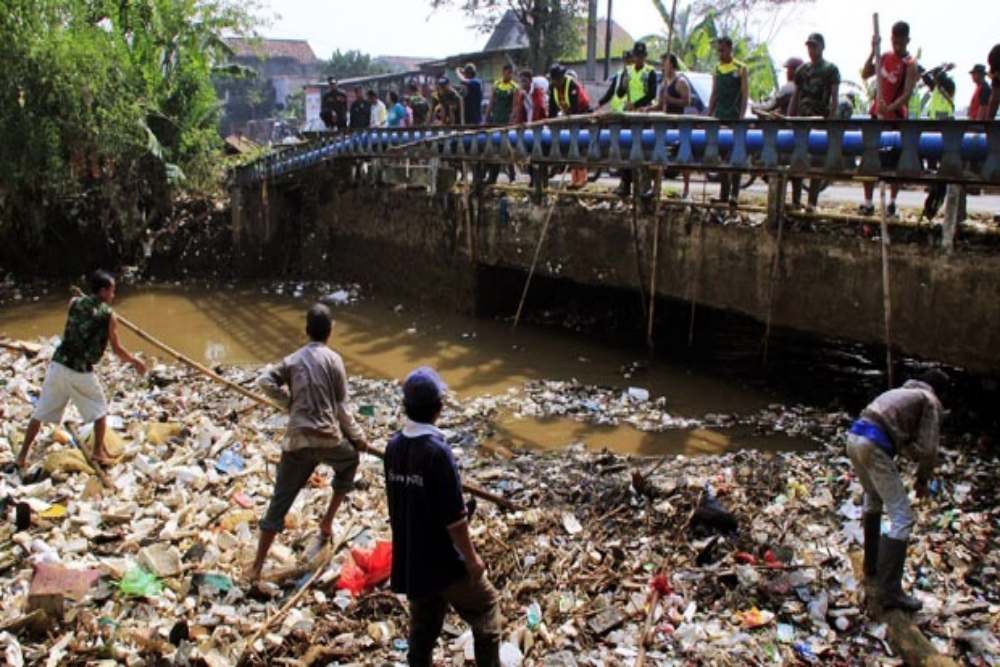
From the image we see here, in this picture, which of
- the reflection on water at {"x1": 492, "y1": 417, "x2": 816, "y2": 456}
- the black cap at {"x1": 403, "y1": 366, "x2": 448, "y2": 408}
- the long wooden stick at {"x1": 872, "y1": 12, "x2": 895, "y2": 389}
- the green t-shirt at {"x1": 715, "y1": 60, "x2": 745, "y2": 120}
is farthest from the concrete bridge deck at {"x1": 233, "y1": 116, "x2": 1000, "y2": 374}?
the black cap at {"x1": 403, "y1": 366, "x2": 448, "y2": 408}

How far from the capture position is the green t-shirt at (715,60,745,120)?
9.47 meters

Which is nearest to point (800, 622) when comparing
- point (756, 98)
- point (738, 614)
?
point (738, 614)

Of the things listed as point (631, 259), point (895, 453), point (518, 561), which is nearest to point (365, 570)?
point (518, 561)

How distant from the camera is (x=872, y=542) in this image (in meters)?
4.73

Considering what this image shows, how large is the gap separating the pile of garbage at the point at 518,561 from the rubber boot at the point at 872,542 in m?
0.14

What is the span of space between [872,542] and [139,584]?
4187 mm

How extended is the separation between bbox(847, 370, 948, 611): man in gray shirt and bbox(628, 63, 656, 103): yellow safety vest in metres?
7.11

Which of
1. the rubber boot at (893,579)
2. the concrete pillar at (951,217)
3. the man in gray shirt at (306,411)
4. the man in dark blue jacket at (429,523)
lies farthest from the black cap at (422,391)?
the concrete pillar at (951,217)

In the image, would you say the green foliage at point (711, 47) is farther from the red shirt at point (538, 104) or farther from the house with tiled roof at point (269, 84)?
the house with tiled roof at point (269, 84)

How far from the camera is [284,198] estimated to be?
54.7 ft

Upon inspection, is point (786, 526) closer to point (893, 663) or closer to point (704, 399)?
point (893, 663)

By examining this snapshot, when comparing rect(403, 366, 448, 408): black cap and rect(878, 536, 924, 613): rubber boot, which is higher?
rect(403, 366, 448, 408): black cap

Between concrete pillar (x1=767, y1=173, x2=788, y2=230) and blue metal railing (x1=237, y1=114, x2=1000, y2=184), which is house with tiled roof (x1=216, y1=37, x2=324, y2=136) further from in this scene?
concrete pillar (x1=767, y1=173, x2=788, y2=230)

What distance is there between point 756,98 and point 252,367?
1822cm
